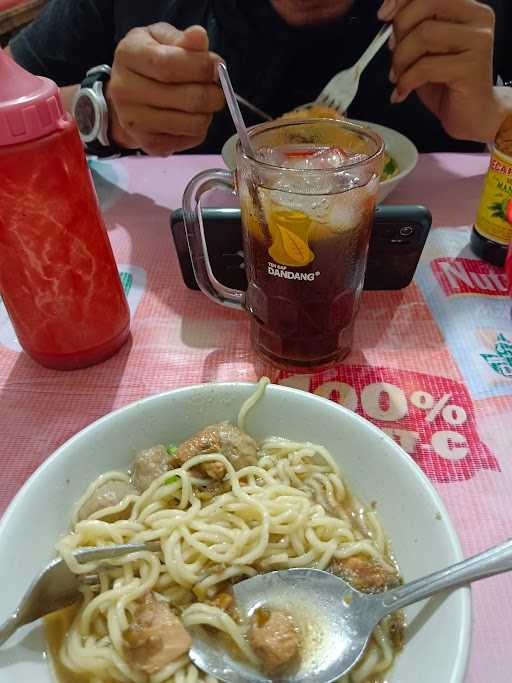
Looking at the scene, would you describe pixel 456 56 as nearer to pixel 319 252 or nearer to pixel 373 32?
pixel 373 32

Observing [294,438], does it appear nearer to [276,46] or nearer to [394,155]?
[394,155]

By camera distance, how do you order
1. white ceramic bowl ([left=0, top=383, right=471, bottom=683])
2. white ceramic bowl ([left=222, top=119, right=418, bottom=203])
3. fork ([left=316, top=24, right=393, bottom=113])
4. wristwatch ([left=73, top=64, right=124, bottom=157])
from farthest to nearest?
wristwatch ([left=73, top=64, right=124, bottom=157]) < fork ([left=316, top=24, right=393, bottom=113]) < white ceramic bowl ([left=222, top=119, right=418, bottom=203]) < white ceramic bowl ([left=0, top=383, right=471, bottom=683])

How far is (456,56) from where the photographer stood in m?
1.53

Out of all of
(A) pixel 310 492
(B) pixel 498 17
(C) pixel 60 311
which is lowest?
(A) pixel 310 492

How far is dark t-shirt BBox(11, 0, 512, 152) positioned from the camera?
1.90 metres

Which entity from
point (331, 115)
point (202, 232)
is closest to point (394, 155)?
point (331, 115)

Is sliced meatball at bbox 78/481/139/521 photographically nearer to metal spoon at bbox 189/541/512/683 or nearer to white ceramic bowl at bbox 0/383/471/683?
white ceramic bowl at bbox 0/383/471/683

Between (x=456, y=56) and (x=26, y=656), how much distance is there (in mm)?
1686

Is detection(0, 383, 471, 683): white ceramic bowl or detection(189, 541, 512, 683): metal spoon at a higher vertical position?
detection(0, 383, 471, 683): white ceramic bowl

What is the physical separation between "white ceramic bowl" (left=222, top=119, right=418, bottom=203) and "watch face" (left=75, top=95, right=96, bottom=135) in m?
0.52

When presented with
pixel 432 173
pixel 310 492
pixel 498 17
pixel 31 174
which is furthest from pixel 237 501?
pixel 498 17

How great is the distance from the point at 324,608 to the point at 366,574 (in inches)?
2.9

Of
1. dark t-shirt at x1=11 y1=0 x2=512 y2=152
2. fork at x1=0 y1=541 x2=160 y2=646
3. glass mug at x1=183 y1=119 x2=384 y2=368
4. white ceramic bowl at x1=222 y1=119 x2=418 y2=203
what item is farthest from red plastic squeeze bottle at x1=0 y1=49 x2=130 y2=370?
dark t-shirt at x1=11 y1=0 x2=512 y2=152

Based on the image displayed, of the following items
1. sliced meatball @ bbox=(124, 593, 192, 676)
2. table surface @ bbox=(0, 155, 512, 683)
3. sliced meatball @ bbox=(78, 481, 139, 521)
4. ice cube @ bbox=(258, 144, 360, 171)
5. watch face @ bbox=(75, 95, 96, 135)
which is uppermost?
ice cube @ bbox=(258, 144, 360, 171)
